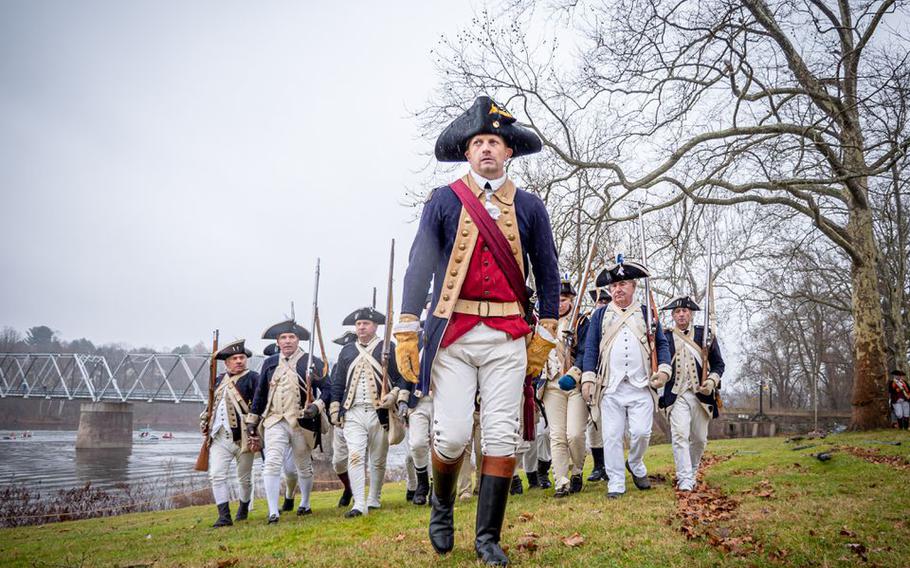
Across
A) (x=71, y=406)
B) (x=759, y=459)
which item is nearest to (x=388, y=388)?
(x=759, y=459)

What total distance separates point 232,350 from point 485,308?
6.45m

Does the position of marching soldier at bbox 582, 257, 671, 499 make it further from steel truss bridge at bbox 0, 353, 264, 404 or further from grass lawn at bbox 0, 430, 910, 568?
steel truss bridge at bbox 0, 353, 264, 404

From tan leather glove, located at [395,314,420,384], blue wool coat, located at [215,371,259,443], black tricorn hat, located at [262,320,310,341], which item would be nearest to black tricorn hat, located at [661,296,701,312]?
black tricorn hat, located at [262,320,310,341]

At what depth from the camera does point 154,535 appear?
826cm

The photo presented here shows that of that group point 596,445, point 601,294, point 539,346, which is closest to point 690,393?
point 601,294

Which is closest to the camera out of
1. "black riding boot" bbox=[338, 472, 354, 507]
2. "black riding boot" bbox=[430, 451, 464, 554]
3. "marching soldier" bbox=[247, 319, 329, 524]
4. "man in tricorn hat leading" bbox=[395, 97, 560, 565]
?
"man in tricorn hat leading" bbox=[395, 97, 560, 565]

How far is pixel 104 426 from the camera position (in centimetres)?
6072

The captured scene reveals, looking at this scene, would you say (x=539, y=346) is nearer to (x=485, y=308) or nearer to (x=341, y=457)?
(x=485, y=308)

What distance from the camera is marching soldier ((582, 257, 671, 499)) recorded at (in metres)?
7.19

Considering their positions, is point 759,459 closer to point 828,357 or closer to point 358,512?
point 358,512

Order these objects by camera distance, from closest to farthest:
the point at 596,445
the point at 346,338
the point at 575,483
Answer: the point at 575,483
the point at 596,445
the point at 346,338

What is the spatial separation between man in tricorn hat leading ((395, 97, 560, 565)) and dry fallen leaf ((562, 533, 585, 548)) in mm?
679

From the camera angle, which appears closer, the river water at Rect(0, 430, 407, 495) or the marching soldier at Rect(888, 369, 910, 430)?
the marching soldier at Rect(888, 369, 910, 430)

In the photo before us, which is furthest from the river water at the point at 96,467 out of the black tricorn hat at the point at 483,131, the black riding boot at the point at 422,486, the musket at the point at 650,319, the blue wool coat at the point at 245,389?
the black tricorn hat at the point at 483,131
